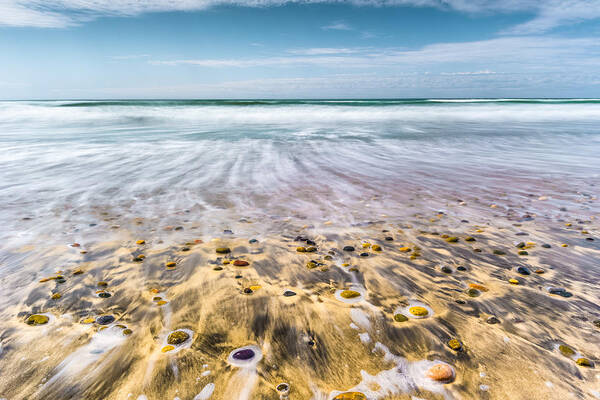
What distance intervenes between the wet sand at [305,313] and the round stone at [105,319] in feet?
0.04

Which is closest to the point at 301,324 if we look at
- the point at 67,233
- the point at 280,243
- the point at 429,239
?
the point at 280,243

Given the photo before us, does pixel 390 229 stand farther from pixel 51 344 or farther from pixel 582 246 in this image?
pixel 51 344

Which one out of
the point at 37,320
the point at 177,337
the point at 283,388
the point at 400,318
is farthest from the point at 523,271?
the point at 37,320

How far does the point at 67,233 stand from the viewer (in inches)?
117

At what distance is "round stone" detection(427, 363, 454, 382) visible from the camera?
1.39 m

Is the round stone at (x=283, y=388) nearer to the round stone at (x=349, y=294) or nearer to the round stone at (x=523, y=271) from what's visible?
the round stone at (x=349, y=294)

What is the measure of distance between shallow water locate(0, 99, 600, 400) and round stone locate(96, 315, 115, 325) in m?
Result: 0.05

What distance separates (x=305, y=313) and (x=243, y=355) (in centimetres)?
45

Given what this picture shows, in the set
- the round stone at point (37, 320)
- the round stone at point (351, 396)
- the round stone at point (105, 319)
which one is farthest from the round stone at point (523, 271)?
the round stone at point (37, 320)

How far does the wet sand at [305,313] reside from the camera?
138cm

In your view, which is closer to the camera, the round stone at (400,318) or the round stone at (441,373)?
the round stone at (441,373)

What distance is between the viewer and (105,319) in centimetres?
178

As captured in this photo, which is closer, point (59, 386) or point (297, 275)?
point (59, 386)

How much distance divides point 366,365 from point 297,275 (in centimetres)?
90
